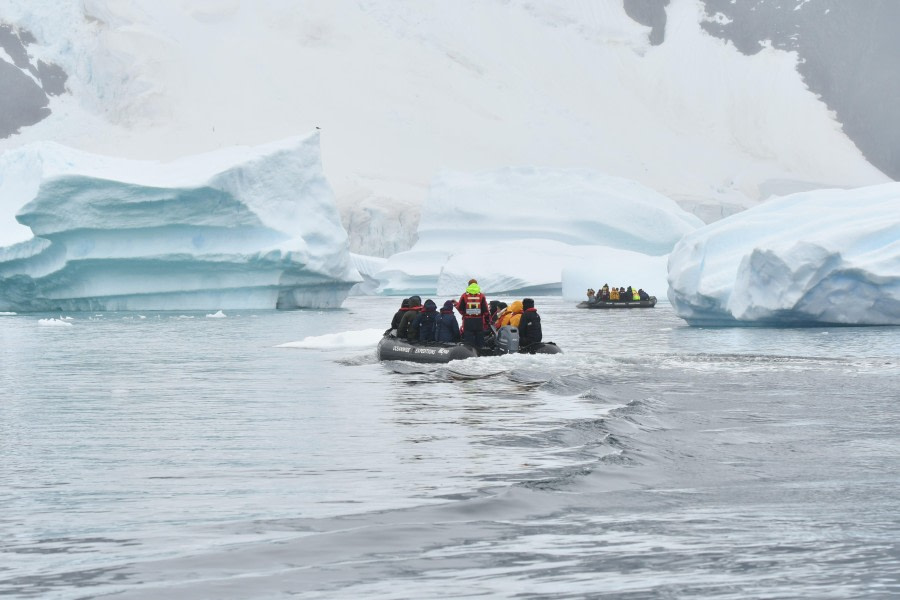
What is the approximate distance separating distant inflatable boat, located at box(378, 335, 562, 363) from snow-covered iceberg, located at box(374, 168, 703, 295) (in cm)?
4638

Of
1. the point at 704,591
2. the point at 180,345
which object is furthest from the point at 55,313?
the point at 704,591

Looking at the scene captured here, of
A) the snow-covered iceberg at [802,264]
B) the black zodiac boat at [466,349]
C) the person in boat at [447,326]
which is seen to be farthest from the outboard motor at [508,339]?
the snow-covered iceberg at [802,264]

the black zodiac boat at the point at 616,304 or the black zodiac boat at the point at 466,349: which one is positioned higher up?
the black zodiac boat at the point at 616,304

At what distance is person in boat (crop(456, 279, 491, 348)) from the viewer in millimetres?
18797

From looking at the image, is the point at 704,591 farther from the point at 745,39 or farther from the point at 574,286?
the point at 745,39

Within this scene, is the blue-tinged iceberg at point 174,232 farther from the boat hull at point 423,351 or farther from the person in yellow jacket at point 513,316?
the person in yellow jacket at point 513,316

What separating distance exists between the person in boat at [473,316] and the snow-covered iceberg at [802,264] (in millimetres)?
10169

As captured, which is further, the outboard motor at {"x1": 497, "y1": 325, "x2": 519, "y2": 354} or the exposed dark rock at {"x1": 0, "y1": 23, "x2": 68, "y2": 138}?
the exposed dark rock at {"x1": 0, "y1": 23, "x2": 68, "y2": 138}

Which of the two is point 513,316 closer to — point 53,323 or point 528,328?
point 528,328

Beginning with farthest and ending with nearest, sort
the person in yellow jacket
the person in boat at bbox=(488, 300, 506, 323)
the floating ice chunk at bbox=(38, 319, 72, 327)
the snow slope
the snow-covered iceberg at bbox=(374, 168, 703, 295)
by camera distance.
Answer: the snow slope < the snow-covered iceberg at bbox=(374, 168, 703, 295) < the floating ice chunk at bbox=(38, 319, 72, 327) < the person in boat at bbox=(488, 300, 506, 323) < the person in yellow jacket

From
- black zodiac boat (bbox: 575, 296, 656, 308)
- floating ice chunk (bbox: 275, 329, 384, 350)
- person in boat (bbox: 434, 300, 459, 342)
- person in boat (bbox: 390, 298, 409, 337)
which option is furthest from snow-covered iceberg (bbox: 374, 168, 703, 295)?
person in boat (bbox: 434, 300, 459, 342)

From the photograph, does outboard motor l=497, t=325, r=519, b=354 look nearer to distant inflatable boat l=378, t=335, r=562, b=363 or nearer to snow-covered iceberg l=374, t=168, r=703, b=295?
distant inflatable boat l=378, t=335, r=562, b=363

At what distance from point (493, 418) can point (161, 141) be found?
140670mm

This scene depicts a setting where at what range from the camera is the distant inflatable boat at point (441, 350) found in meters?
18.6
